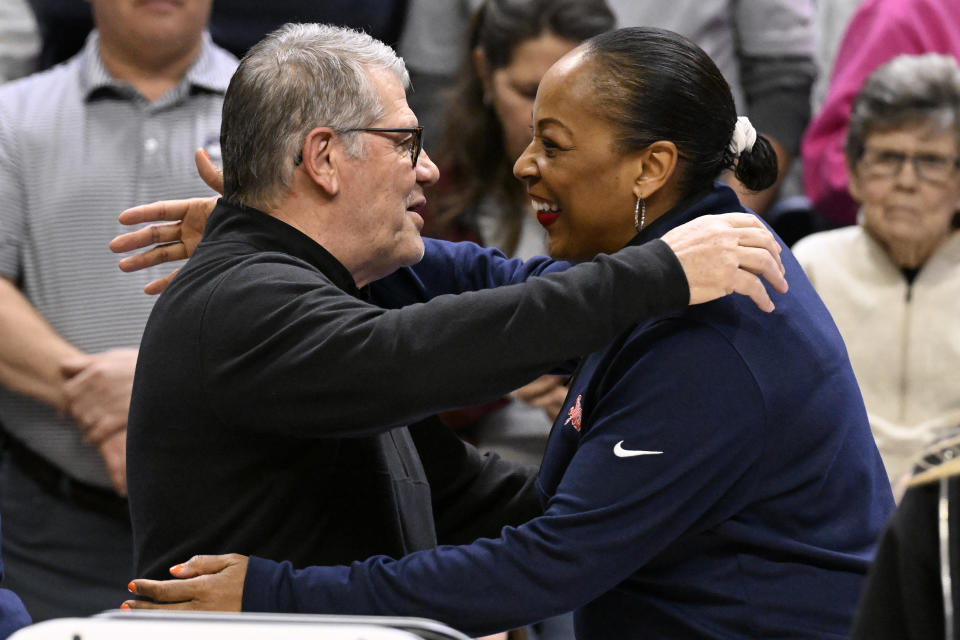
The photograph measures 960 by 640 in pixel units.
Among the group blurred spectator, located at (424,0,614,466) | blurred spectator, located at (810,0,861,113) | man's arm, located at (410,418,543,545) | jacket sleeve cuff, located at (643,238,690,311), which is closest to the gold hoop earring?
jacket sleeve cuff, located at (643,238,690,311)

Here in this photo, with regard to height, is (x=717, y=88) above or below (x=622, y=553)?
above

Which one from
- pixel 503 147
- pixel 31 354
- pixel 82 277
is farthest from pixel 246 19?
pixel 31 354

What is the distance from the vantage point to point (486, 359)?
2.12m

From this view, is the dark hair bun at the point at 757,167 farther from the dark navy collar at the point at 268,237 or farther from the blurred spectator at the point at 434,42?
the blurred spectator at the point at 434,42

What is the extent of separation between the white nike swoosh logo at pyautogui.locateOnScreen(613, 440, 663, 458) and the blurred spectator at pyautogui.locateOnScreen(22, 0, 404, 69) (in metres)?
2.37

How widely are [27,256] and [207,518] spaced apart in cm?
171

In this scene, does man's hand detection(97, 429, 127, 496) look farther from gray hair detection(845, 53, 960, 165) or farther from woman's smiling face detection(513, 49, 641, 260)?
gray hair detection(845, 53, 960, 165)

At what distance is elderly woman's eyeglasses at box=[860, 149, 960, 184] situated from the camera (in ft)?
12.9

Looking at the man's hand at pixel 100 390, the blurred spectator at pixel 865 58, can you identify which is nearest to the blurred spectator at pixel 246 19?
the man's hand at pixel 100 390

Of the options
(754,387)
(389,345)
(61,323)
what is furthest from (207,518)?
(61,323)

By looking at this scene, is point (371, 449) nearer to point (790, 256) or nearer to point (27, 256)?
point (790, 256)

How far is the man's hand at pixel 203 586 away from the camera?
2186 mm

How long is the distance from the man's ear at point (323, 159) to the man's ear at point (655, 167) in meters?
0.51

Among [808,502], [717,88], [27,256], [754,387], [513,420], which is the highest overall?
[717,88]
